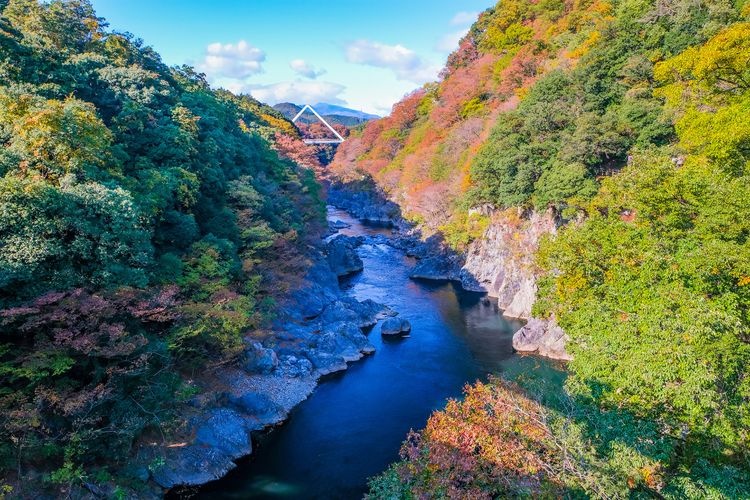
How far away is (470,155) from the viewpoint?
40.5 metres

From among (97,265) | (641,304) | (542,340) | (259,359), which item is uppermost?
(97,265)

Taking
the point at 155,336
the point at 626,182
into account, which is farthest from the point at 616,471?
the point at 155,336

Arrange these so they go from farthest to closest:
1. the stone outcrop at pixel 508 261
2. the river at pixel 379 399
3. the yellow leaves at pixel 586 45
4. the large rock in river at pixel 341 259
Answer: the large rock in river at pixel 341 259
the yellow leaves at pixel 586 45
the stone outcrop at pixel 508 261
the river at pixel 379 399

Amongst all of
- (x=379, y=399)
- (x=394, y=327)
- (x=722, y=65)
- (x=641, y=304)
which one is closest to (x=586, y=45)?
(x=722, y=65)

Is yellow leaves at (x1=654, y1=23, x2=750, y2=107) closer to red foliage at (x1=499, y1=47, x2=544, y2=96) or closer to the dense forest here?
the dense forest

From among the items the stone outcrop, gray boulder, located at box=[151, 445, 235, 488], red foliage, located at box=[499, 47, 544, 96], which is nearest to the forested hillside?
gray boulder, located at box=[151, 445, 235, 488]

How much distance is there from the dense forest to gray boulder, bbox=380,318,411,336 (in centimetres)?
1095

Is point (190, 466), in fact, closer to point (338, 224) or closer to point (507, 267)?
point (507, 267)

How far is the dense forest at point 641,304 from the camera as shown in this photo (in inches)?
324

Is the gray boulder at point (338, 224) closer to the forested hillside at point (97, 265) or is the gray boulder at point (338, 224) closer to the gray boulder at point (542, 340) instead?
the forested hillside at point (97, 265)

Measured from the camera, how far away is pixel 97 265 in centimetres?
1230

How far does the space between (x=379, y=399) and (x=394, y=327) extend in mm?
6753

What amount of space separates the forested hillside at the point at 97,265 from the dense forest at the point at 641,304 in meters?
7.71

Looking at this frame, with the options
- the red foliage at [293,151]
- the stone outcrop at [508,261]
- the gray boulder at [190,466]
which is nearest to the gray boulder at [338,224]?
the red foliage at [293,151]
